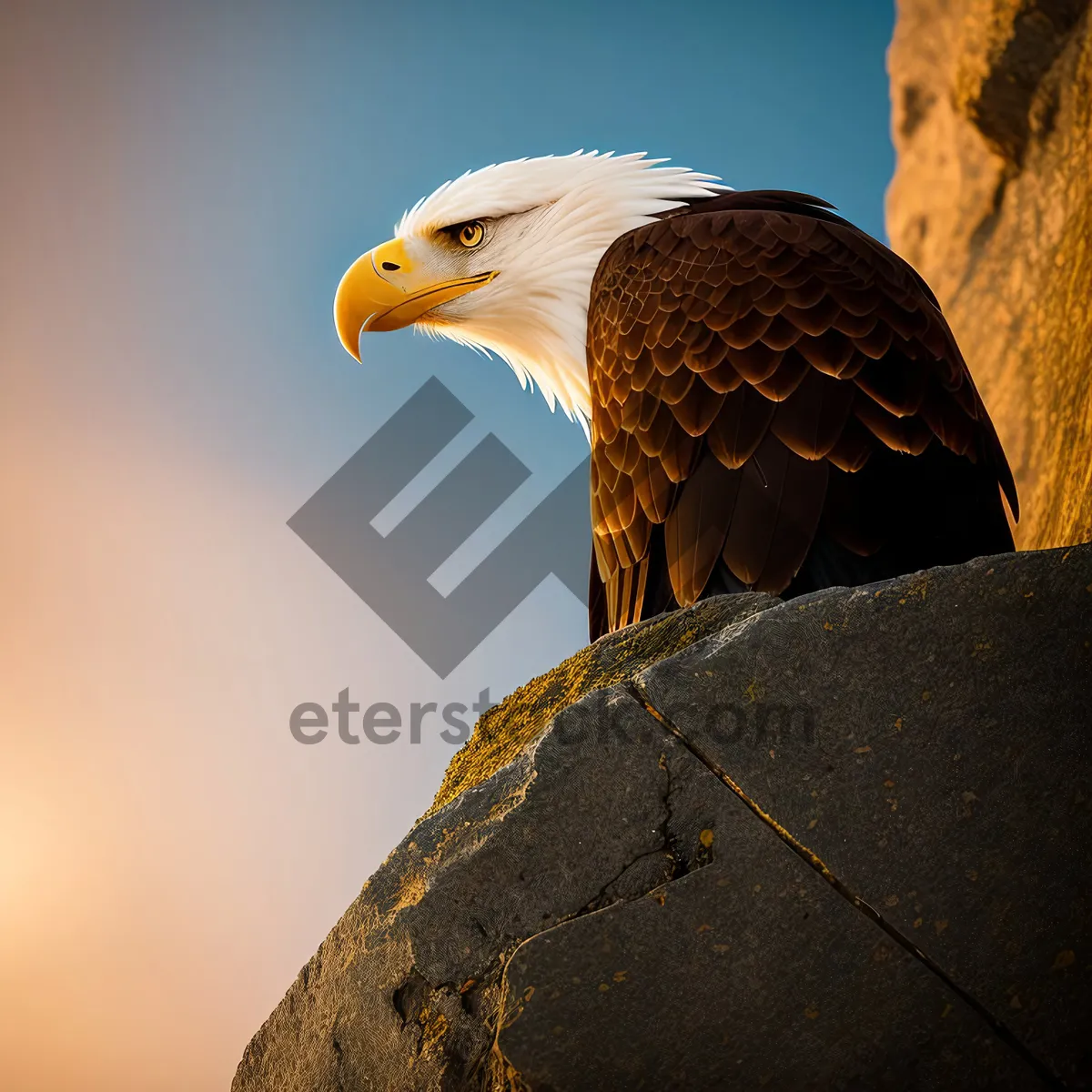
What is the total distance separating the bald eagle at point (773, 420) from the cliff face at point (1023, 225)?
1.52 metres

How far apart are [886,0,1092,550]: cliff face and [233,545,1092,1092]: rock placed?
2310 millimetres

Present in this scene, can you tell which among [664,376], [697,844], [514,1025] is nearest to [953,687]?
[697,844]

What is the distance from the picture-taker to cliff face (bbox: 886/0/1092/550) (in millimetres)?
4070

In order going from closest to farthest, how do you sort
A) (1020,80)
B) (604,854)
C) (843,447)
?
(604,854)
(843,447)
(1020,80)

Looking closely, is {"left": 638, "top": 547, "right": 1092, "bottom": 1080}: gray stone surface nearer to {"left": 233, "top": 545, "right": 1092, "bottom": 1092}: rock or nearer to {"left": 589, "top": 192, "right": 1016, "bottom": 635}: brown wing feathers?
{"left": 233, "top": 545, "right": 1092, "bottom": 1092}: rock

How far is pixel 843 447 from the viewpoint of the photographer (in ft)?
6.55

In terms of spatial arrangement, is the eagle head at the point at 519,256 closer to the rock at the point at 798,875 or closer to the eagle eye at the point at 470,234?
the eagle eye at the point at 470,234

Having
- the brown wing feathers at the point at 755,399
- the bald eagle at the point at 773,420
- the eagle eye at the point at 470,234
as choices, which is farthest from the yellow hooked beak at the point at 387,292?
the brown wing feathers at the point at 755,399

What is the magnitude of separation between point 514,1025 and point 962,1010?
559mm

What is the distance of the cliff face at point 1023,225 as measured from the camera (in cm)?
407

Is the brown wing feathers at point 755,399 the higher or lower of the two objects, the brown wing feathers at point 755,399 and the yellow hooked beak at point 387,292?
the lower

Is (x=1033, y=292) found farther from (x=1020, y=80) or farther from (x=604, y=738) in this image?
(x=604, y=738)

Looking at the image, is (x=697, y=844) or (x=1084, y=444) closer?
(x=697, y=844)

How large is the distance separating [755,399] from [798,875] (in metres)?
1.07
